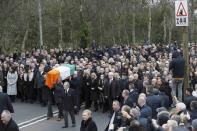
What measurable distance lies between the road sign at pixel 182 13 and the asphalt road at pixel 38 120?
452 cm

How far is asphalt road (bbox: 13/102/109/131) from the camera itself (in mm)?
18422

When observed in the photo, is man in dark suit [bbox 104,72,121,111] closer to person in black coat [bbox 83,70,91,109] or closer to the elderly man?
person in black coat [bbox 83,70,91,109]

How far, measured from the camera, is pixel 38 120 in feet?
64.9

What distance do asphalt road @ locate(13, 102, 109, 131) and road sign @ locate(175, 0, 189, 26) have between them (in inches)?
178

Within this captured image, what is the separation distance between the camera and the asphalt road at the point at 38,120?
18.4 metres

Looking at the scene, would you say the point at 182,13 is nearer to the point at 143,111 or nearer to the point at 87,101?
the point at 143,111

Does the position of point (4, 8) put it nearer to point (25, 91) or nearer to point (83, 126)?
point (25, 91)

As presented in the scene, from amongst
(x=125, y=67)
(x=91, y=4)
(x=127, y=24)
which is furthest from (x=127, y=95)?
(x=127, y=24)

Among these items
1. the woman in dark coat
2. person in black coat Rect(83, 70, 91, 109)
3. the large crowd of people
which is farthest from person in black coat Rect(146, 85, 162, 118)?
person in black coat Rect(83, 70, 91, 109)

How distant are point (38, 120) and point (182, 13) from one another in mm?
6827

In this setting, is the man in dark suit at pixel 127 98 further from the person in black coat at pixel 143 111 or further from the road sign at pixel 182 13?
the road sign at pixel 182 13

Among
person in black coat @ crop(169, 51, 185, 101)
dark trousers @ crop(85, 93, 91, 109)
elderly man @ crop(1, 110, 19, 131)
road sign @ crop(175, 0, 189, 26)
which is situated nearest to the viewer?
elderly man @ crop(1, 110, 19, 131)

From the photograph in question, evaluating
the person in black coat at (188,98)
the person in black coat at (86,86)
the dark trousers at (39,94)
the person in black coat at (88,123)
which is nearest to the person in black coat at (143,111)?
the person in black coat at (88,123)

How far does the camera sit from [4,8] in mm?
38312
